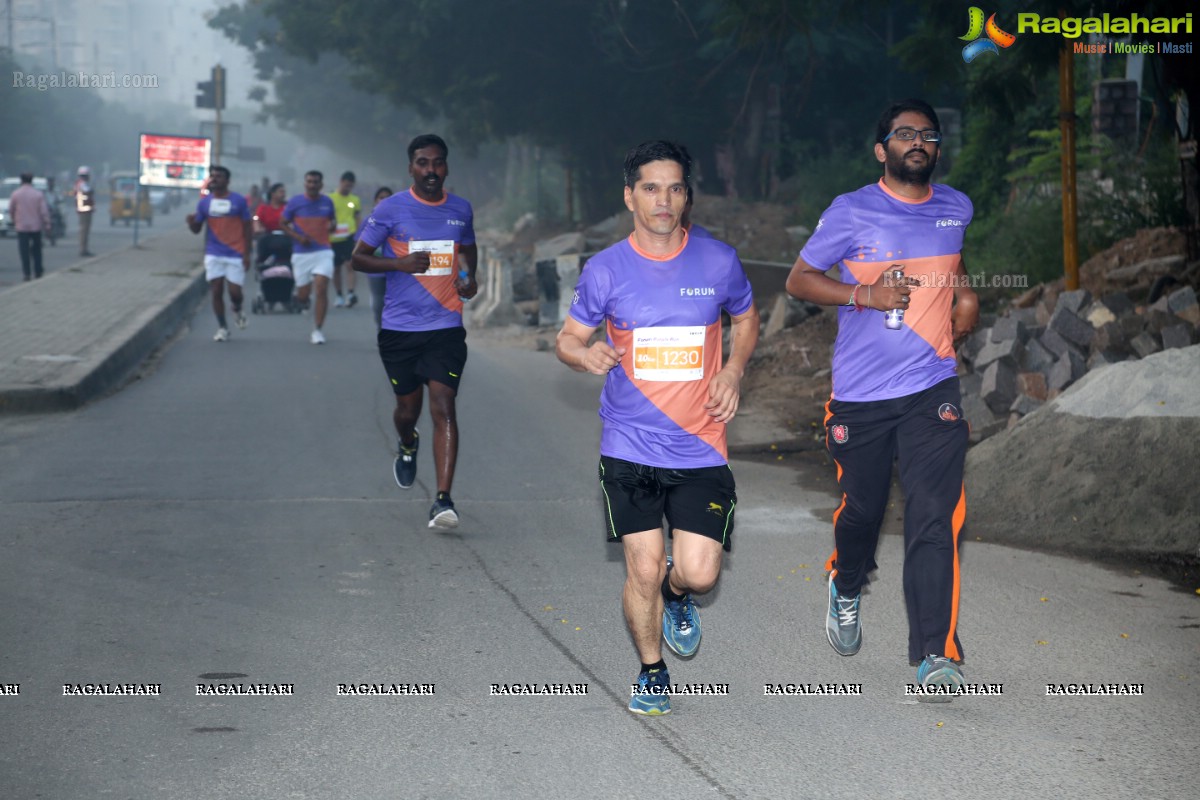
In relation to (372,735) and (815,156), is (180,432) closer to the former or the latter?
(372,735)

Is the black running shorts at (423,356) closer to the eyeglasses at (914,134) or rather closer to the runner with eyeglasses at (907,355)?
the runner with eyeglasses at (907,355)

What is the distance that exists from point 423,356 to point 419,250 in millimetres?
582

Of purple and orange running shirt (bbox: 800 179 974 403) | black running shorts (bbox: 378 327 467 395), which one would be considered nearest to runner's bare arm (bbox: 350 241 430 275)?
black running shorts (bbox: 378 327 467 395)

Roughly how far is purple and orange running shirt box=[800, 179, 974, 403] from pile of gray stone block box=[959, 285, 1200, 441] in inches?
200

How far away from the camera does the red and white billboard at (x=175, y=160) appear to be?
41156 mm

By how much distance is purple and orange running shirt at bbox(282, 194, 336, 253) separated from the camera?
18141mm

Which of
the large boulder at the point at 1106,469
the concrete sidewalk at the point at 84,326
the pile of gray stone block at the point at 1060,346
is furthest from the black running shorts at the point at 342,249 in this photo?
the large boulder at the point at 1106,469

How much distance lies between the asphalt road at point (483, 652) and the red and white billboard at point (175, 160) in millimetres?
32714

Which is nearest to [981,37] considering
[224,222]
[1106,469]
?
[1106,469]

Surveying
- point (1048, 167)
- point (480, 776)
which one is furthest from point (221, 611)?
point (1048, 167)

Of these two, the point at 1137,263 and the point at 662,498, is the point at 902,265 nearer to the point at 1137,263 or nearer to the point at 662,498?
the point at 662,498

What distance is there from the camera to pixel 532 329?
69.8ft

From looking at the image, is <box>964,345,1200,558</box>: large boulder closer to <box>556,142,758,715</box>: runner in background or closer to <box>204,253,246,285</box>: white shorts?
<box>556,142,758,715</box>: runner in background

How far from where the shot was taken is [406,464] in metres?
8.99
